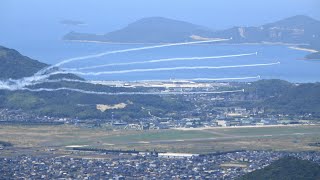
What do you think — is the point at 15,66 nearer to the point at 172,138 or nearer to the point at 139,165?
the point at 172,138

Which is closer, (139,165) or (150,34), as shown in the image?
(139,165)

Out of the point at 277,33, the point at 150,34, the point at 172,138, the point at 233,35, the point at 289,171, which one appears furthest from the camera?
the point at 277,33

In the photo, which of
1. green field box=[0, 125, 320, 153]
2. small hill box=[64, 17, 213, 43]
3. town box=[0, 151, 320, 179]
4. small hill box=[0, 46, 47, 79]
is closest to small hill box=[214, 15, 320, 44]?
small hill box=[64, 17, 213, 43]

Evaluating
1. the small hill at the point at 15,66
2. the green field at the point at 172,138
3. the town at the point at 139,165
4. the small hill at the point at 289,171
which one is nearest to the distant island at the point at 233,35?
the small hill at the point at 15,66

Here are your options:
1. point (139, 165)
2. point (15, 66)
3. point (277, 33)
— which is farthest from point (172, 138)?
point (277, 33)

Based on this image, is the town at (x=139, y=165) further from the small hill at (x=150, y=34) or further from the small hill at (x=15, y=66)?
the small hill at (x=150, y=34)

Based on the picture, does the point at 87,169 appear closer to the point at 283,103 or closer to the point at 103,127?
the point at 103,127
